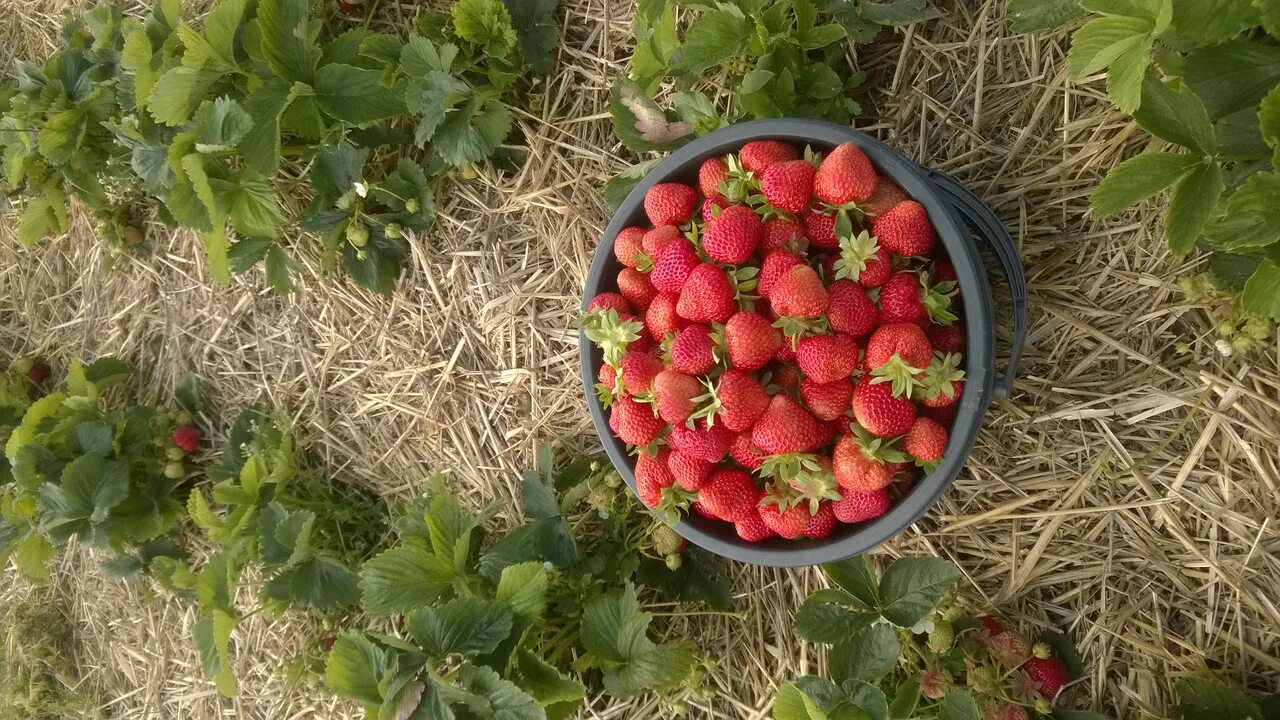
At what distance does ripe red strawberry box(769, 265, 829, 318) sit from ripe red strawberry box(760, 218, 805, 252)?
59 mm

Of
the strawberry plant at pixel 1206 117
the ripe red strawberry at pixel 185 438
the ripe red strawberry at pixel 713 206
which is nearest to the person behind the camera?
the strawberry plant at pixel 1206 117

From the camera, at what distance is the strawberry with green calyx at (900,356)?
2.69 feet

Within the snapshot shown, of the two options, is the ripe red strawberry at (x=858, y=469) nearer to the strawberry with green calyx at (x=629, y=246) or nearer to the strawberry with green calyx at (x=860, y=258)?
the strawberry with green calyx at (x=860, y=258)

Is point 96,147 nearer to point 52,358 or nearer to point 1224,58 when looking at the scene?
point 52,358

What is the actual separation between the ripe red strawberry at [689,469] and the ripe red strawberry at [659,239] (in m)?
0.25

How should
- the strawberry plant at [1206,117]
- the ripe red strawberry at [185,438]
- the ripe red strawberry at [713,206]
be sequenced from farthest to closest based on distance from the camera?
the ripe red strawberry at [185,438]
the ripe red strawberry at [713,206]
the strawberry plant at [1206,117]

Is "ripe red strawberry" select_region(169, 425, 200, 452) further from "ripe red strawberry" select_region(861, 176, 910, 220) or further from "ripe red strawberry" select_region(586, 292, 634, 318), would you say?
"ripe red strawberry" select_region(861, 176, 910, 220)

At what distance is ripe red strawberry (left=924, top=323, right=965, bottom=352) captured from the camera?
89 centimetres

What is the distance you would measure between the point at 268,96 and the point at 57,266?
1.08 meters

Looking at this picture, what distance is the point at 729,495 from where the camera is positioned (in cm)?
94

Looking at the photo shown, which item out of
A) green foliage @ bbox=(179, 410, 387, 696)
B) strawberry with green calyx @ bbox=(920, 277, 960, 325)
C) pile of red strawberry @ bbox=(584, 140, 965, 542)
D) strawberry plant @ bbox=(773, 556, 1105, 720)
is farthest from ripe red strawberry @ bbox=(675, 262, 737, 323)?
green foliage @ bbox=(179, 410, 387, 696)

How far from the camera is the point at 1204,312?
999 mm

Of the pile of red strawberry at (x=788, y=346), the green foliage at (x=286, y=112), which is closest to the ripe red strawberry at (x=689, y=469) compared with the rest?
the pile of red strawberry at (x=788, y=346)

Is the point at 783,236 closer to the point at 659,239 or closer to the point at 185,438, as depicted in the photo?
the point at 659,239
